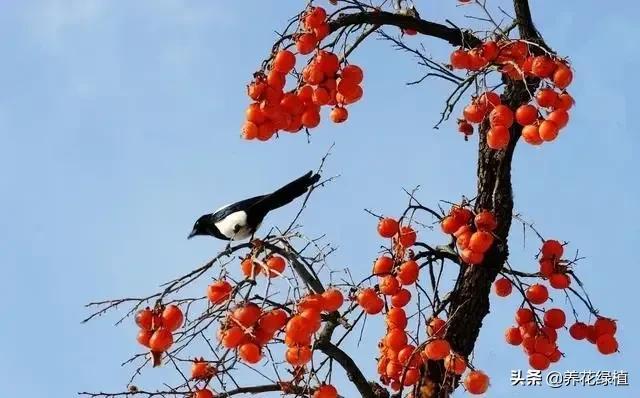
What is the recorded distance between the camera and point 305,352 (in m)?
2.99

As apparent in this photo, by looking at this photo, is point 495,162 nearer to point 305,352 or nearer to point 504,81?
point 504,81

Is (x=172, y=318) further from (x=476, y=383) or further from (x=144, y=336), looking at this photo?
(x=476, y=383)

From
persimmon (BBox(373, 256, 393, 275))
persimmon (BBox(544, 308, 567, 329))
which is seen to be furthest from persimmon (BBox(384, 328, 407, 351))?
persimmon (BBox(544, 308, 567, 329))

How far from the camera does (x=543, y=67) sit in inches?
125

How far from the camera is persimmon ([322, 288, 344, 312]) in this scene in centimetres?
311

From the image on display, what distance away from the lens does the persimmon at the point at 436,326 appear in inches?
134

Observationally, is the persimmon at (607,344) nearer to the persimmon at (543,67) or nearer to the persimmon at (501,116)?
the persimmon at (501,116)

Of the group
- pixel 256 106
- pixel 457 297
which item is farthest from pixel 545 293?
pixel 256 106

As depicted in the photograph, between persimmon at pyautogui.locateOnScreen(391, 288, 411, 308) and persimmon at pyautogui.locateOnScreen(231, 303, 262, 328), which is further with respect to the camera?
persimmon at pyautogui.locateOnScreen(391, 288, 411, 308)

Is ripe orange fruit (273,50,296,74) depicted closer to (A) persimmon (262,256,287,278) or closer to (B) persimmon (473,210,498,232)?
(A) persimmon (262,256,287,278)

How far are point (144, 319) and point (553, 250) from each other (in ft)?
5.55

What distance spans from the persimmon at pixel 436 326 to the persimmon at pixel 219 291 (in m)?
0.82

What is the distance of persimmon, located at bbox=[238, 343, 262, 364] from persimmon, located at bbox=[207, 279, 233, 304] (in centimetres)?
45

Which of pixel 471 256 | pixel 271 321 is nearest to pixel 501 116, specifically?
pixel 471 256
